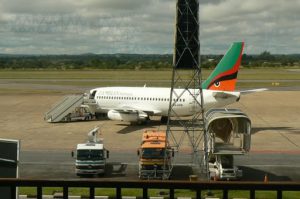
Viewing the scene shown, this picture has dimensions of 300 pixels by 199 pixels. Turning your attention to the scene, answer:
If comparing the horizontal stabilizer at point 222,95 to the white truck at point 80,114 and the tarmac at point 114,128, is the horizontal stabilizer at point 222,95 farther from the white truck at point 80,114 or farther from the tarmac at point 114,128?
the white truck at point 80,114

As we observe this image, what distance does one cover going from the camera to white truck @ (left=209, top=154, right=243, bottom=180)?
96.6ft

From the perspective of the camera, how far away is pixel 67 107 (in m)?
59.5

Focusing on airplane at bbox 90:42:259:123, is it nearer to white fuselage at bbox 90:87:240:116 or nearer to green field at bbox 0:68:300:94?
white fuselage at bbox 90:87:240:116

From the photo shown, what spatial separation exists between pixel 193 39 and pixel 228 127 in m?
7.29

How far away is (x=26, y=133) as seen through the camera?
4956 cm

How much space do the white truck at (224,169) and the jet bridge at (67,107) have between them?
30.8 metres

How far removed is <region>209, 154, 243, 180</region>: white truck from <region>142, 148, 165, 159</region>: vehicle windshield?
10.7 feet

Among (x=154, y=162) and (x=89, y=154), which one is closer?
(x=154, y=162)

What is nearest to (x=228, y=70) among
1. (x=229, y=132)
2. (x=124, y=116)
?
(x=124, y=116)

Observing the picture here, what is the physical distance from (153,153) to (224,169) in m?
4.48

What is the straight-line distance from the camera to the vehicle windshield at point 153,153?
96.0 ft

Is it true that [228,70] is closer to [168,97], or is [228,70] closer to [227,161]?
[168,97]

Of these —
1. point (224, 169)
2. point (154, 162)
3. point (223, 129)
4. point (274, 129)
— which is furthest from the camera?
point (274, 129)

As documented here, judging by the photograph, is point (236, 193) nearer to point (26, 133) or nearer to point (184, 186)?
point (184, 186)
